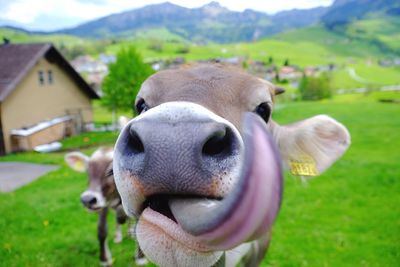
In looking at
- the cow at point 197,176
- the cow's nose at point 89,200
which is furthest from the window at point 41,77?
the cow at point 197,176

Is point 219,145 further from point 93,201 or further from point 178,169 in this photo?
point 93,201

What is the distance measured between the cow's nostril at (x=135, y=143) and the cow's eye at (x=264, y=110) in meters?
1.08

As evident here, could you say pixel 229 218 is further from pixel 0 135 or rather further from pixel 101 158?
pixel 0 135

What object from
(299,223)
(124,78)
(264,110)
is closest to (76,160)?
(299,223)

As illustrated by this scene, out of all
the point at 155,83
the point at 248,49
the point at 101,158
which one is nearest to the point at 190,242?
the point at 155,83

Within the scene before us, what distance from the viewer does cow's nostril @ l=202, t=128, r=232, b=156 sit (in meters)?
1.84

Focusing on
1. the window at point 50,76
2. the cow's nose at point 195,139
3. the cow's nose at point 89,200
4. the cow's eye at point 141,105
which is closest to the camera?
the cow's nose at point 195,139

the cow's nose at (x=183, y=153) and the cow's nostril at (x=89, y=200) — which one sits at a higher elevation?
the cow's nose at (x=183, y=153)

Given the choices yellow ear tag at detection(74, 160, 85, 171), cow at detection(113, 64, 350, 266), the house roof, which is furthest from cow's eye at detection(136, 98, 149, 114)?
the house roof

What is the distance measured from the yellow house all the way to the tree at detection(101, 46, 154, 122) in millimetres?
2420

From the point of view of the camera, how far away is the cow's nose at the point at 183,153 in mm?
1775

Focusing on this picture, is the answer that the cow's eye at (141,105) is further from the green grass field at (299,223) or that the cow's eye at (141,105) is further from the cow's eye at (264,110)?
the green grass field at (299,223)

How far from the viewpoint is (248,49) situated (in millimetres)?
181875

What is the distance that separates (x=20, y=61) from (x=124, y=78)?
6.64 metres
